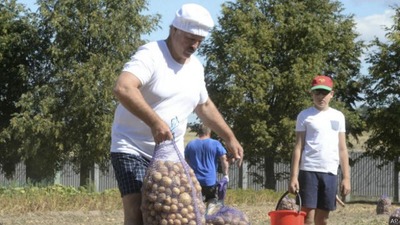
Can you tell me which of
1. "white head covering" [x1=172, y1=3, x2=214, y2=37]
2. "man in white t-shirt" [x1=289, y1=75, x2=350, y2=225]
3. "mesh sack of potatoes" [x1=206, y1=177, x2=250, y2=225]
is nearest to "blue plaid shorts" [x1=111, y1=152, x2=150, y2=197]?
"white head covering" [x1=172, y1=3, x2=214, y2=37]

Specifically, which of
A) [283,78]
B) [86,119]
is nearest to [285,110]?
[283,78]

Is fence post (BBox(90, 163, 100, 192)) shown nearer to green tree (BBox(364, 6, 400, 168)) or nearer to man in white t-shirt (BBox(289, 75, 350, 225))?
green tree (BBox(364, 6, 400, 168))

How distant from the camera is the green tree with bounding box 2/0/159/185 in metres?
27.6

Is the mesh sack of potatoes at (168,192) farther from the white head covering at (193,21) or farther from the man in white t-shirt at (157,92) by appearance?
the white head covering at (193,21)

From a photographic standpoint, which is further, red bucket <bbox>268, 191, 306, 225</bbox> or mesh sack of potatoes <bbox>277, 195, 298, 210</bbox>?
mesh sack of potatoes <bbox>277, 195, 298, 210</bbox>

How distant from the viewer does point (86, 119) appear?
28203 mm

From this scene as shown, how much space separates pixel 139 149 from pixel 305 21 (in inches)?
961

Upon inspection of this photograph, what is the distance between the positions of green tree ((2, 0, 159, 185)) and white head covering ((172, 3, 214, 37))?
2172cm

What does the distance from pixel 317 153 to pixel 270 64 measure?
70.1ft

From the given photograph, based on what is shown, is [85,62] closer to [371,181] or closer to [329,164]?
[371,181]

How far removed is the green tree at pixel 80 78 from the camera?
1087 inches

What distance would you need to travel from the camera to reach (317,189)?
866 centimetres

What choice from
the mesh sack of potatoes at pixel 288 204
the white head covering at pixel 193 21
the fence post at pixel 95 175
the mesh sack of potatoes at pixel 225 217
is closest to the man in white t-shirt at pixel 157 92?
the white head covering at pixel 193 21

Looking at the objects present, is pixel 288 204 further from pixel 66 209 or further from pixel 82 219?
pixel 66 209
